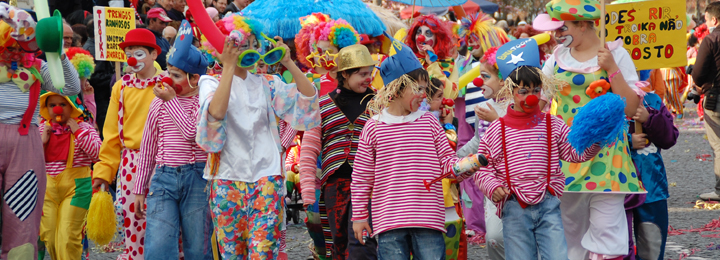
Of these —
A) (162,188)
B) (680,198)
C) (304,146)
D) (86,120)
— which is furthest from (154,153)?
(680,198)

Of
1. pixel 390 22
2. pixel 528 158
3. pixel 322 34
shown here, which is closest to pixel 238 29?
pixel 528 158

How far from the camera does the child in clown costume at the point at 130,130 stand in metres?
5.70

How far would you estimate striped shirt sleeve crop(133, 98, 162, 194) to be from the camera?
5293 millimetres

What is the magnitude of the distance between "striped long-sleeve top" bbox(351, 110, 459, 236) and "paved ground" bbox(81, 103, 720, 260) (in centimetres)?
250

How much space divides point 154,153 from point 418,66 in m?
1.94

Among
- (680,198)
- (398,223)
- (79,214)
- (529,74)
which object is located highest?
(529,74)

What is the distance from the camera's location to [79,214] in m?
6.28

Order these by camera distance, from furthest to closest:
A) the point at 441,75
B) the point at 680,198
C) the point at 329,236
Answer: the point at 680,198 → the point at 441,75 → the point at 329,236

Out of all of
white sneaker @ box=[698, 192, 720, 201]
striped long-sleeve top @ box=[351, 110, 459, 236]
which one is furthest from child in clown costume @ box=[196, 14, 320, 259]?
white sneaker @ box=[698, 192, 720, 201]

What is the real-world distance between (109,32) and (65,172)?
6.65 feet

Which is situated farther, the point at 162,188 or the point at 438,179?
the point at 162,188

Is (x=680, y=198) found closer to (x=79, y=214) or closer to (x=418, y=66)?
(x=418, y=66)

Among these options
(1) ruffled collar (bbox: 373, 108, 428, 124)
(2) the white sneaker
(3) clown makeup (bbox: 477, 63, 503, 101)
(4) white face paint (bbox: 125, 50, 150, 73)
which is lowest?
(2) the white sneaker

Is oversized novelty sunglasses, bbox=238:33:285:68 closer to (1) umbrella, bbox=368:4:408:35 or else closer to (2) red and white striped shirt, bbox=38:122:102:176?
(2) red and white striped shirt, bbox=38:122:102:176
